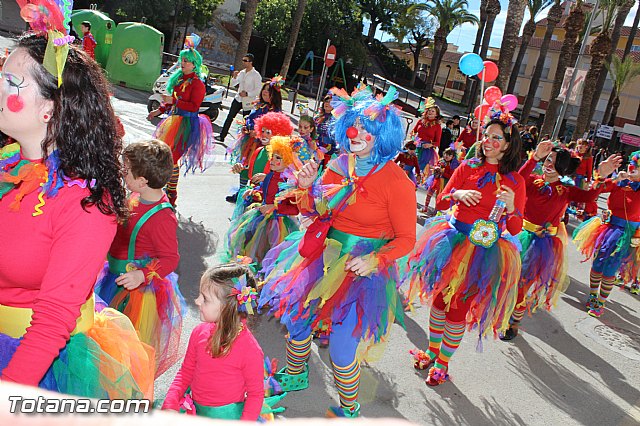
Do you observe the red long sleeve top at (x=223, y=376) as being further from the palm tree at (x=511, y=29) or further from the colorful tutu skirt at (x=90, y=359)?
the palm tree at (x=511, y=29)

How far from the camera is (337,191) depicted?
381cm

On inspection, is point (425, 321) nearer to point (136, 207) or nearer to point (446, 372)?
point (446, 372)

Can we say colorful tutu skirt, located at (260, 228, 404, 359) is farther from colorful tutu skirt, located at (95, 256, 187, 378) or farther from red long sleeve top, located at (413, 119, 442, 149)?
red long sleeve top, located at (413, 119, 442, 149)

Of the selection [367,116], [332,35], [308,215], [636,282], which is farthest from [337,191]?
[332,35]

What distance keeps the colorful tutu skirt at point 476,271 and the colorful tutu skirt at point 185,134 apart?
4.09m

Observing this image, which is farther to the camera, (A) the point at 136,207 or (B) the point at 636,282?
(B) the point at 636,282

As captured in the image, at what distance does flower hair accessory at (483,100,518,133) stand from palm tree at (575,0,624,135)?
25.9 m

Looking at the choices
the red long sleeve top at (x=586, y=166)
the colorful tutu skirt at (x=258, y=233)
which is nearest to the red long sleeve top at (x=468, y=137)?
the red long sleeve top at (x=586, y=166)

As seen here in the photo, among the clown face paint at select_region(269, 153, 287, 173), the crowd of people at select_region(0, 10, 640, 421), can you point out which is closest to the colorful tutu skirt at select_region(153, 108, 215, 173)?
the crowd of people at select_region(0, 10, 640, 421)

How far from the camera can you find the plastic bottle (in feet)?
15.0

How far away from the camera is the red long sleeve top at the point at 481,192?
460 centimetres

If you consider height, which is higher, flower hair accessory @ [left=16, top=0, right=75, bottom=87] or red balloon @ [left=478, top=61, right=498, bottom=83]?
red balloon @ [left=478, top=61, right=498, bottom=83]

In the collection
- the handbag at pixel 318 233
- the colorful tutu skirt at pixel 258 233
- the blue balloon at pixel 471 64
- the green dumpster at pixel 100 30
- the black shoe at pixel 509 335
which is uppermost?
the green dumpster at pixel 100 30

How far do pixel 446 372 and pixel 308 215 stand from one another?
2.18m
